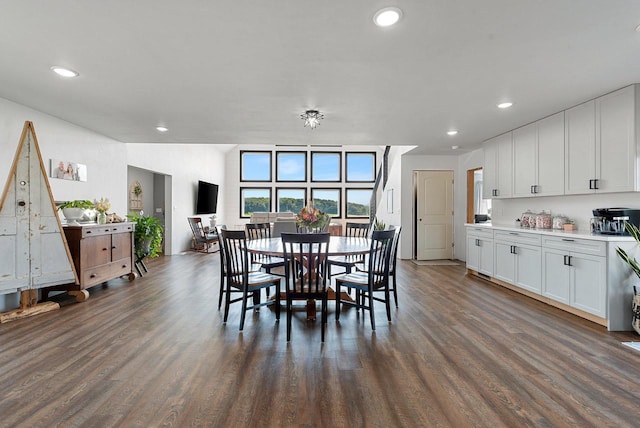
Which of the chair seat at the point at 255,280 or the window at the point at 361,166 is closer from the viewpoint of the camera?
the chair seat at the point at 255,280

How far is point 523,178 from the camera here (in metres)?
4.69

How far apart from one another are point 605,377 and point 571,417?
2.25 ft

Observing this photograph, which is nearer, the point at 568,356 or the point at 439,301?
the point at 568,356

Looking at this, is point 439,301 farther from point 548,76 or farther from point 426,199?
point 426,199

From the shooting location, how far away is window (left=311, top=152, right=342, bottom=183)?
40.6 ft

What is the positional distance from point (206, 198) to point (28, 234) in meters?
6.21

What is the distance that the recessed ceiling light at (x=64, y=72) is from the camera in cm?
277

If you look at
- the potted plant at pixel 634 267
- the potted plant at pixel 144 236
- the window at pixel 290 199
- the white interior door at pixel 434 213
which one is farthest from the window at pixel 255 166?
the potted plant at pixel 634 267

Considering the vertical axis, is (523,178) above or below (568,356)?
above

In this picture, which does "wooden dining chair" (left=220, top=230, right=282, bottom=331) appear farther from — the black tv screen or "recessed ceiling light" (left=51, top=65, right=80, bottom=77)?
the black tv screen

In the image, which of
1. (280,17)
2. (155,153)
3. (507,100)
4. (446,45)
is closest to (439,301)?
(507,100)

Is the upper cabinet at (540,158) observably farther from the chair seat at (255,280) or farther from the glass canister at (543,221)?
the chair seat at (255,280)

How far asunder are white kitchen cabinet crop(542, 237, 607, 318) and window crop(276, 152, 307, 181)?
9.41 m

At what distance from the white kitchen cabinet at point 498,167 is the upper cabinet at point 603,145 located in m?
1.09
